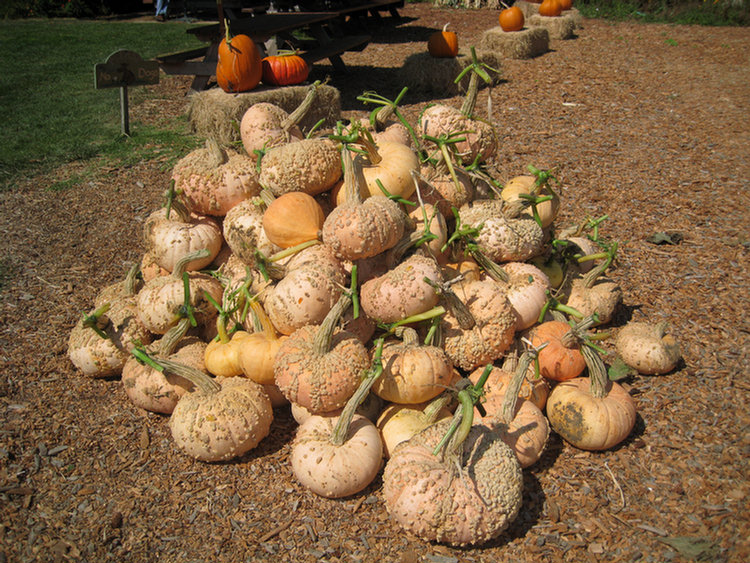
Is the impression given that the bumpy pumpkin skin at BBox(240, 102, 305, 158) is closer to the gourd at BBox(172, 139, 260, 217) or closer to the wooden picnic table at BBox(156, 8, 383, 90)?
the gourd at BBox(172, 139, 260, 217)

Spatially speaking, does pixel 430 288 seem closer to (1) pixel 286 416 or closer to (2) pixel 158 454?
(1) pixel 286 416

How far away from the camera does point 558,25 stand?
11570mm

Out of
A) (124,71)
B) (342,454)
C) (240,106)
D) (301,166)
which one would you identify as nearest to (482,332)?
(342,454)

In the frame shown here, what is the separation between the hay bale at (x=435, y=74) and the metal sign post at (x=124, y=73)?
3.99 metres

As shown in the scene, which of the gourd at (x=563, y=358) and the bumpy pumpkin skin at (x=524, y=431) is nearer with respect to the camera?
the bumpy pumpkin skin at (x=524, y=431)

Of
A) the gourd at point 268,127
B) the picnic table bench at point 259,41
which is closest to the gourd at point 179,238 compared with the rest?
the gourd at point 268,127

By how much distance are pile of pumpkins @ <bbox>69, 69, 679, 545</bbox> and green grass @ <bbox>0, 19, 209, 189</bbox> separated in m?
3.40

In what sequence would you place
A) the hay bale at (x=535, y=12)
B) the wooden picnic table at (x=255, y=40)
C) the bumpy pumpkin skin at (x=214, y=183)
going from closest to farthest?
the bumpy pumpkin skin at (x=214, y=183) → the wooden picnic table at (x=255, y=40) → the hay bale at (x=535, y=12)

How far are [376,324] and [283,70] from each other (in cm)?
522

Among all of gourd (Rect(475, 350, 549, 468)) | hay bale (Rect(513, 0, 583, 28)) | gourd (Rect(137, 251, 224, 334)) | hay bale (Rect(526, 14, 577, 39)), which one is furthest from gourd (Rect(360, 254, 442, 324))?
hay bale (Rect(513, 0, 583, 28))

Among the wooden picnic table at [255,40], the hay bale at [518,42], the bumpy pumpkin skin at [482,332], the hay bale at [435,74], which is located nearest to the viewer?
the bumpy pumpkin skin at [482,332]

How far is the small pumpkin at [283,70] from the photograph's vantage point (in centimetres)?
704

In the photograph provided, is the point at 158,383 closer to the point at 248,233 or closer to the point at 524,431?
the point at 248,233

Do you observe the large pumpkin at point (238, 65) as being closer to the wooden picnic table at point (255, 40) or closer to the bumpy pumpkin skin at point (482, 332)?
the wooden picnic table at point (255, 40)
